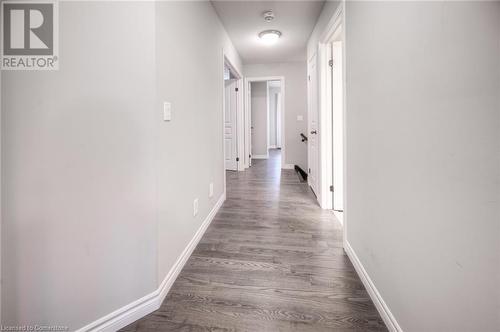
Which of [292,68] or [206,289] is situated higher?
[292,68]

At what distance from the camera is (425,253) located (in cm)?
96

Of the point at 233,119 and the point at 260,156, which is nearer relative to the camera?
the point at 233,119

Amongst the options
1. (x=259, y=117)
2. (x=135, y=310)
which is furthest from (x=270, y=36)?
(x=259, y=117)

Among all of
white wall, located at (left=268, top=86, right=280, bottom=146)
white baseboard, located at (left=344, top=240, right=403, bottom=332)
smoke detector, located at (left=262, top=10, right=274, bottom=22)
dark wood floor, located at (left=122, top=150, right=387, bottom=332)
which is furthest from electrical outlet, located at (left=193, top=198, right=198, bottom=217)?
white wall, located at (left=268, top=86, right=280, bottom=146)

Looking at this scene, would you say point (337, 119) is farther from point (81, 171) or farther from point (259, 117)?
point (259, 117)

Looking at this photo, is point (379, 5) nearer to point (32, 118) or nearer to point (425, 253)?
point (425, 253)

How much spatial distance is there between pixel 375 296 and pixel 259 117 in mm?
7319

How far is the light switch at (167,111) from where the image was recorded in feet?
4.84

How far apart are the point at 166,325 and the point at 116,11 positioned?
156 cm

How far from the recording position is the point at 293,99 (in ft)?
19.3

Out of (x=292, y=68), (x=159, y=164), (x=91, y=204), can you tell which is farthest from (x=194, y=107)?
(x=292, y=68)

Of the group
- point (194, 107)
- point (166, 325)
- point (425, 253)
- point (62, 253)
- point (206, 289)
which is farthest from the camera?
point (194, 107)

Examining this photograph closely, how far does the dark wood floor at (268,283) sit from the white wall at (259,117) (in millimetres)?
5609

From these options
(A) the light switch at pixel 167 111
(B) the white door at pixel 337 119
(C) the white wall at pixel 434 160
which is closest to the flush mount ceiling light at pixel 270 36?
(B) the white door at pixel 337 119
